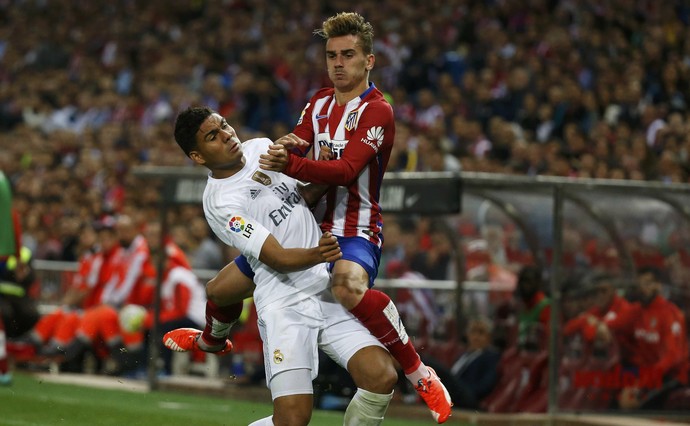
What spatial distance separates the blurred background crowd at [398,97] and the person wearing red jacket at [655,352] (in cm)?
36

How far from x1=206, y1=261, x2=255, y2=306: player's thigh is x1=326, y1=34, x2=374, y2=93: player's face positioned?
118 cm

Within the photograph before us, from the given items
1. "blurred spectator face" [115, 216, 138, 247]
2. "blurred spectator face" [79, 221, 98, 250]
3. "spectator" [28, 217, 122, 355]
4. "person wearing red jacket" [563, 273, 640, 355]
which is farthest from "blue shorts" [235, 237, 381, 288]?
"blurred spectator face" [79, 221, 98, 250]

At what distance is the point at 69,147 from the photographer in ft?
68.6

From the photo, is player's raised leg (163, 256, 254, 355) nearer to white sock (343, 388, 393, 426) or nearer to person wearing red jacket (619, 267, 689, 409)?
white sock (343, 388, 393, 426)

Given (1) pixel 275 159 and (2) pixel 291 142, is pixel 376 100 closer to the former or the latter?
(2) pixel 291 142

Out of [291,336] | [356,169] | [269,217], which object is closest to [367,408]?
[291,336]

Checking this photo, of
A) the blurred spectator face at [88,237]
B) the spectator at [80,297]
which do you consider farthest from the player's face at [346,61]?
the blurred spectator face at [88,237]

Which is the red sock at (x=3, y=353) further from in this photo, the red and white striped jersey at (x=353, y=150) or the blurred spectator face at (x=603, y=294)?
the red and white striped jersey at (x=353, y=150)

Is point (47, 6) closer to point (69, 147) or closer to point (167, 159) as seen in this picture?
point (69, 147)

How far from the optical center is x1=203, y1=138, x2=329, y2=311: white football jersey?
6434 mm

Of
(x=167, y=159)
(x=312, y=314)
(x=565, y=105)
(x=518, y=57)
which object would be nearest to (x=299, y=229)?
(x=312, y=314)

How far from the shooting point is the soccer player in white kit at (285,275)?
6258 mm

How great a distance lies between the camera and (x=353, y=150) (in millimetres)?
6328

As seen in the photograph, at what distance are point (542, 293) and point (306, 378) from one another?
15.2 ft
